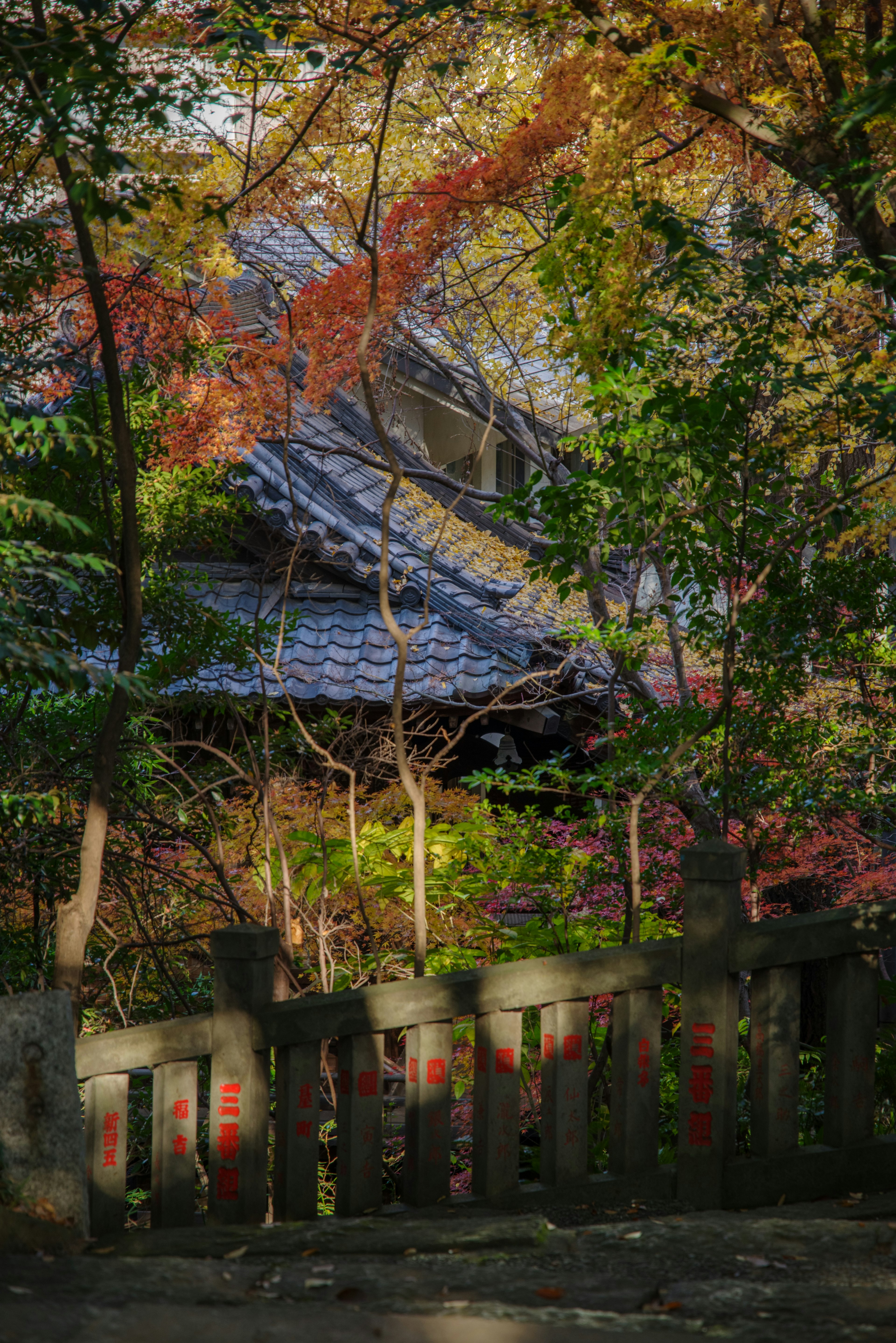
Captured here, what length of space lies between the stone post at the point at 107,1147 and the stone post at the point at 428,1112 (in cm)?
91

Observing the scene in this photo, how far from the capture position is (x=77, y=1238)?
10.0 ft

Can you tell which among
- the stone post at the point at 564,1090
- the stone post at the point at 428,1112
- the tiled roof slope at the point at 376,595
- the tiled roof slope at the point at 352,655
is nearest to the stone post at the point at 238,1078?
the stone post at the point at 428,1112

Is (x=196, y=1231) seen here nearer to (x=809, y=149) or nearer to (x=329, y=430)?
(x=809, y=149)

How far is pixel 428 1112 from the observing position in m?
3.56

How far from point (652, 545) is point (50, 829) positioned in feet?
11.3

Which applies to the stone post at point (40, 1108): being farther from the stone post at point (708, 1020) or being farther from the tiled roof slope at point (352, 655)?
the tiled roof slope at point (352, 655)

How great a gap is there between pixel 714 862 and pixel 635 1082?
2.53 ft

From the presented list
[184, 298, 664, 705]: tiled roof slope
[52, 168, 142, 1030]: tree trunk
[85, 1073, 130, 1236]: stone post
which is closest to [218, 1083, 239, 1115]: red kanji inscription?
[85, 1073, 130, 1236]: stone post

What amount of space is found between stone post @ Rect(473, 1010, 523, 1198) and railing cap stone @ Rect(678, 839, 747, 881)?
737 mm

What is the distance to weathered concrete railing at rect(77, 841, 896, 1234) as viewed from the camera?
349 cm

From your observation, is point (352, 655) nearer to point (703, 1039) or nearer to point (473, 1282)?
point (703, 1039)

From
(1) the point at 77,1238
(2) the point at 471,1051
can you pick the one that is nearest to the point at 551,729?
(2) the point at 471,1051

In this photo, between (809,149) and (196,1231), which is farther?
(809,149)

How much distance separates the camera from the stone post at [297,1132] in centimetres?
348
